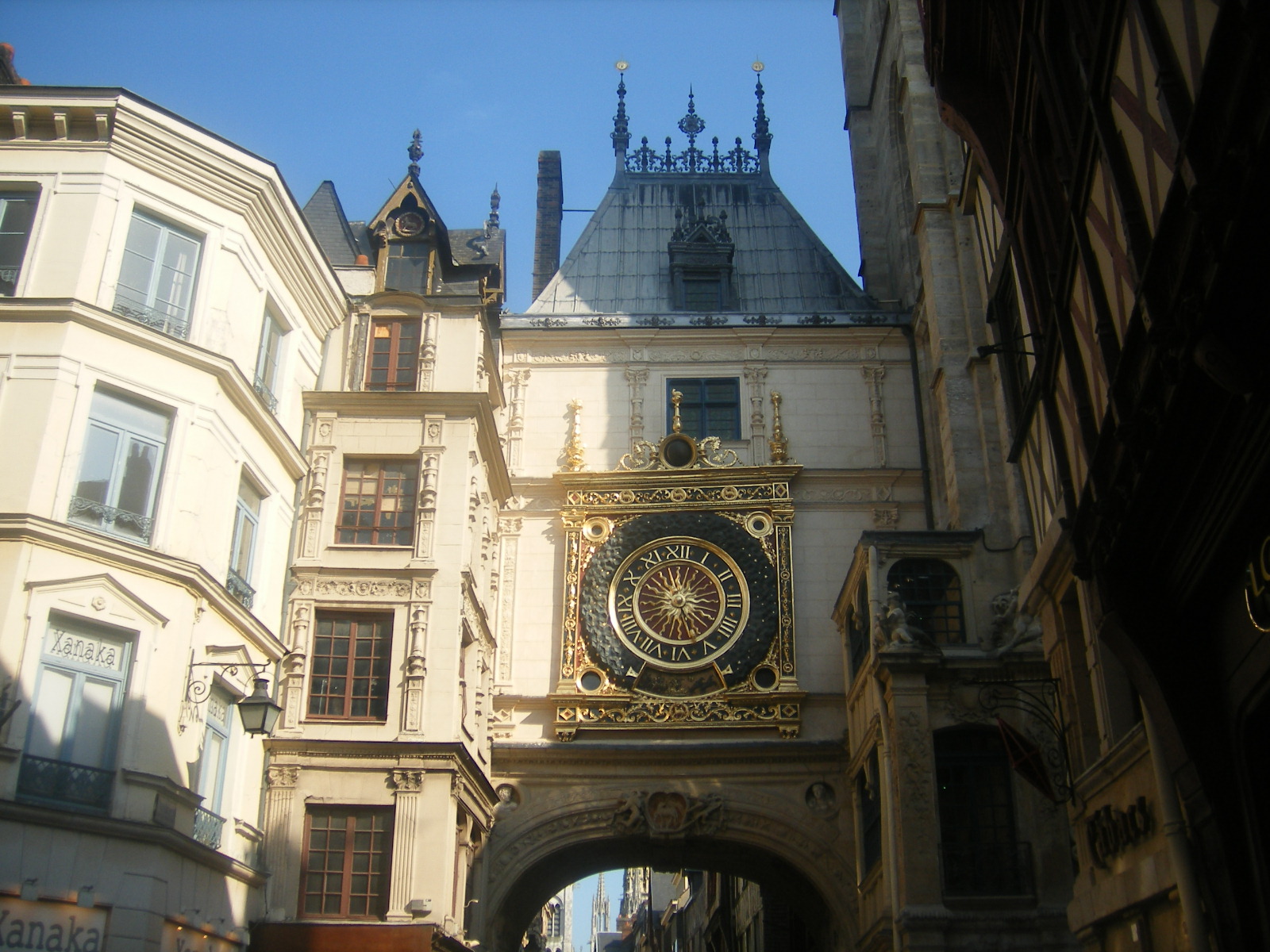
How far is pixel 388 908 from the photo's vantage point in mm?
16688

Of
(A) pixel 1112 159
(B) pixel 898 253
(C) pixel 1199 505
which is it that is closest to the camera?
(C) pixel 1199 505

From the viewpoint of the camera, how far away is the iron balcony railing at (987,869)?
1672cm

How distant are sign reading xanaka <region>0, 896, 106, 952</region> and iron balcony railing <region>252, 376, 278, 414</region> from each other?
6.95m

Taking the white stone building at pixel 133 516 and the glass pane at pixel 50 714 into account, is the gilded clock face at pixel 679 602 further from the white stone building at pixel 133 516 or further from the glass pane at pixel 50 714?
the glass pane at pixel 50 714

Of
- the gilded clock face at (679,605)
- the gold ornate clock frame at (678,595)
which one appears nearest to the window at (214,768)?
the gold ornate clock frame at (678,595)

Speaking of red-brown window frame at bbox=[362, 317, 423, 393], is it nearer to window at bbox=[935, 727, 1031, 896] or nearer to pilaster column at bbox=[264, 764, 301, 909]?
pilaster column at bbox=[264, 764, 301, 909]

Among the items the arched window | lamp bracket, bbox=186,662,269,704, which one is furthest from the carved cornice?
the arched window

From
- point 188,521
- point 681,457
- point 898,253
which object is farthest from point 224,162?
point 898,253

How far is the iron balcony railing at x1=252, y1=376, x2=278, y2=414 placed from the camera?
55.9 ft

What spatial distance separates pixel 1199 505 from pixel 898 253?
70.3 feet

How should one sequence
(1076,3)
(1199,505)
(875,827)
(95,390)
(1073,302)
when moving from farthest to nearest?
(875,827) < (95,390) < (1073,302) < (1076,3) < (1199,505)

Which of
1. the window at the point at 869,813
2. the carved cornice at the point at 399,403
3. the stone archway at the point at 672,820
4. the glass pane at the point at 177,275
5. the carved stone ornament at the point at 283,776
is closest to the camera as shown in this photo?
the glass pane at the point at 177,275

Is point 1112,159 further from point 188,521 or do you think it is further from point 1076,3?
point 188,521

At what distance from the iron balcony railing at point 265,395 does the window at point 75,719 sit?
4.44m
